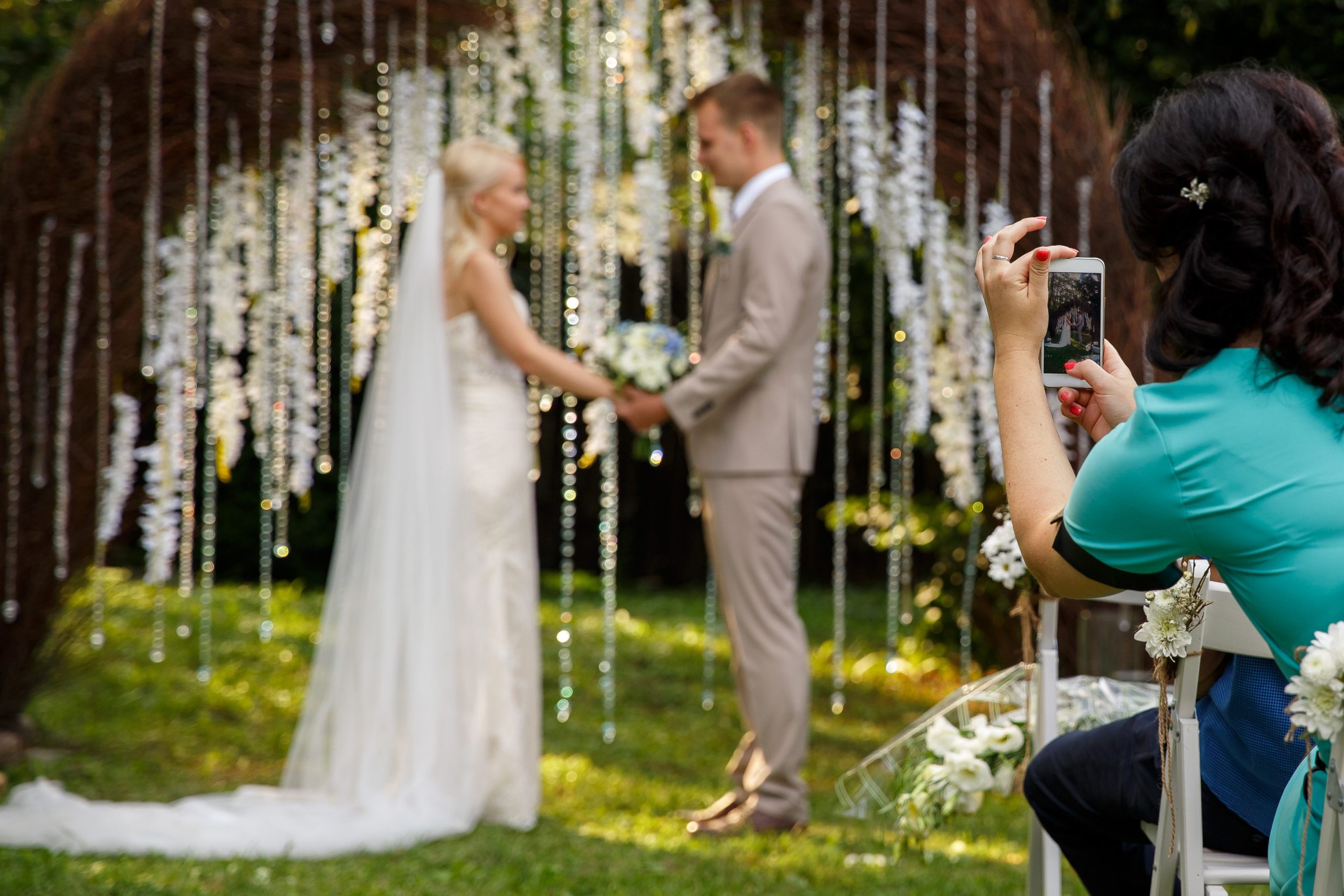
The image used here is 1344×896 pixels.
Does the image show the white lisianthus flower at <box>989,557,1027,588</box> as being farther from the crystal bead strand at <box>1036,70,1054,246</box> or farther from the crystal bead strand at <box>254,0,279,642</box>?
the crystal bead strand at <box>254,0,279,642</box>

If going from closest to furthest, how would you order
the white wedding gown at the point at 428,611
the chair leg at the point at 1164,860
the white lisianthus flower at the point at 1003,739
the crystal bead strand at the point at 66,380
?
the chair leg at the point at 1164,860, the white lisianthus flower at the point at 1003,739, the white wedding gown at the point at 428,611, the crystal bead strand at the point at 66,380

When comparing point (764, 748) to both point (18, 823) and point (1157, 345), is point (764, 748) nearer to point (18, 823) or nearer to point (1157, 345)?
point (18, 823)

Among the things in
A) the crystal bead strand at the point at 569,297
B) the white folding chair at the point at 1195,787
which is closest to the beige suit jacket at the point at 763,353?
the crystal bead strand at the point at 569,297

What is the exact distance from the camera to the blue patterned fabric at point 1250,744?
178 cm

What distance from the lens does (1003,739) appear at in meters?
2.42

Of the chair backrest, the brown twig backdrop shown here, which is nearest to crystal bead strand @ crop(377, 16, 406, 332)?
the brown twig backdrop

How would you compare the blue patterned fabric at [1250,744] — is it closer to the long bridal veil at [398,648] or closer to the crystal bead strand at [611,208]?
the long bridal veil at [398,648]

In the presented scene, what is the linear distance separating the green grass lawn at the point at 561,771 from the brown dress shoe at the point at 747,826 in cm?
5

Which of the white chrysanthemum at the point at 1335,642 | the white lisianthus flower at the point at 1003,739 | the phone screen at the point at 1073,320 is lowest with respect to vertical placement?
the white lisianthus flower at the point at 1003,739

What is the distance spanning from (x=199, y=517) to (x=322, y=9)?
5.04m

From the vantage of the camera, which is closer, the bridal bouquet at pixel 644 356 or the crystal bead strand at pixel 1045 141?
the bridal bouquet at pixel 644 356

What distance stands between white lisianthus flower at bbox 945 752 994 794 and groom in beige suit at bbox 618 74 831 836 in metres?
1.34

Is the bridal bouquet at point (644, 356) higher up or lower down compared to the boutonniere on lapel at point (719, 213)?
lower down

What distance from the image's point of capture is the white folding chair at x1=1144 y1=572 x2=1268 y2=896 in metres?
1.67
